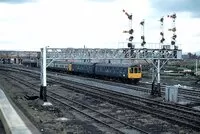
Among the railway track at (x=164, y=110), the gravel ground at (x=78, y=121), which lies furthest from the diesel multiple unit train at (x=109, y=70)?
the gravel ground at (x=78, y=121)

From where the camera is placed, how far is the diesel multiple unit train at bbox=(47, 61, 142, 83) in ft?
194

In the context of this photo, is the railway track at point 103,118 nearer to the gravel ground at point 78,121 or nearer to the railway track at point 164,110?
the gravel ground at point 78,121

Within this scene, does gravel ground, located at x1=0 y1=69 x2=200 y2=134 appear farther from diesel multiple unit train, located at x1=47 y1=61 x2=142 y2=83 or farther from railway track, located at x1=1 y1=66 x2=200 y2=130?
diesel multiple unit train, located at x1=47 y1=61 x2=142 y2=83

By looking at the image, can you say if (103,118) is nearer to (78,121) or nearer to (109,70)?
(78,121)

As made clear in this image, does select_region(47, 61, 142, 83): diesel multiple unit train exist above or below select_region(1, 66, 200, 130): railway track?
above

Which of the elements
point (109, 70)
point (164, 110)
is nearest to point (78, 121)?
point (164, 110)

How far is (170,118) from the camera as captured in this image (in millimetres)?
25312

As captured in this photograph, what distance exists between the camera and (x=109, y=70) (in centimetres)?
6538

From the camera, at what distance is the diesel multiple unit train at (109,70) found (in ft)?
194

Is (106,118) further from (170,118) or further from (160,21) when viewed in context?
(160,21)

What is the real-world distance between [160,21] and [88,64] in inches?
903

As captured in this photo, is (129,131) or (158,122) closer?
(129,131)

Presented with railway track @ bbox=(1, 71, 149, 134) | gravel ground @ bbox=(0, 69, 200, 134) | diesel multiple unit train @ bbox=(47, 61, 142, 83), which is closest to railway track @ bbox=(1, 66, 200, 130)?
gravel ground @ bbox=(0, 69, 200, 134)

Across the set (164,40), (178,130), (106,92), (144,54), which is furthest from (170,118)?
(164,40)
